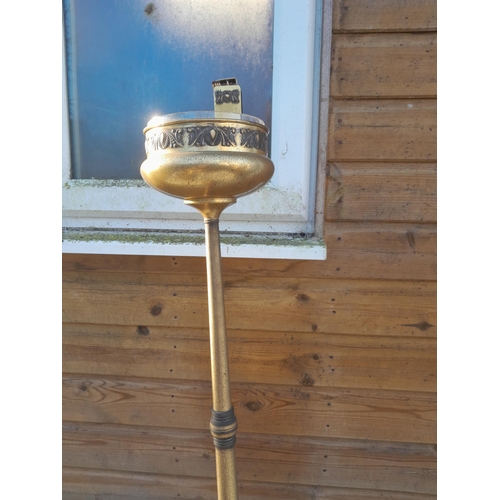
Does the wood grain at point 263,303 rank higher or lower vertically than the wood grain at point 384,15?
lower

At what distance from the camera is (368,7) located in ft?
2.97

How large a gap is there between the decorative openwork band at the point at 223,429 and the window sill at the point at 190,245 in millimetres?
389

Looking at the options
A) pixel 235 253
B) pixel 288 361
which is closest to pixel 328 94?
pixel 235 253

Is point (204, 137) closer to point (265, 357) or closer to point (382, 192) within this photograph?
point (382, 192)

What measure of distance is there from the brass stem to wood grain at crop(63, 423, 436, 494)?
16.7 inches

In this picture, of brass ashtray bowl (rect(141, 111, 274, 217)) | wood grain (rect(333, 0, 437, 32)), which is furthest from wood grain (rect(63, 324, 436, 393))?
wood grain (rect(333, 0, 437, 32))

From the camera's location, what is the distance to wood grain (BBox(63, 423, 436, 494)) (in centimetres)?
105

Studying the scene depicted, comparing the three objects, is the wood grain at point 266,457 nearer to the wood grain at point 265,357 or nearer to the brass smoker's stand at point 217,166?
the wood grain at point 265,357

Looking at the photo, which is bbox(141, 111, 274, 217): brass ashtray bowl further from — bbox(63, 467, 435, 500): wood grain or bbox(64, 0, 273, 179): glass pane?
bbox(63, 467, 435, 500): wood grain

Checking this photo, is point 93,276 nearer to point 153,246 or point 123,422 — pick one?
point 153,246

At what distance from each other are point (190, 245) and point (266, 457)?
23.5 inches

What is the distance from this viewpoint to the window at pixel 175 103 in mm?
947

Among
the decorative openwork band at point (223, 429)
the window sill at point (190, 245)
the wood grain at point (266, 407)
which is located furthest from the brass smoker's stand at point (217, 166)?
the wood grain at point (266, 407)

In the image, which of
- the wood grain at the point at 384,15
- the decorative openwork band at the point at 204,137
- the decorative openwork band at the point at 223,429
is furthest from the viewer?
the wood grain at the point at 384,15
